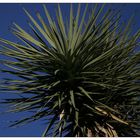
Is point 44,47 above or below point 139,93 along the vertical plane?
above

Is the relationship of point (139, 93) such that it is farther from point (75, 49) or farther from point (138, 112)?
point (75, 49)

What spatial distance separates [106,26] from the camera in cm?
578

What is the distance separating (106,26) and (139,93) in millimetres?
942

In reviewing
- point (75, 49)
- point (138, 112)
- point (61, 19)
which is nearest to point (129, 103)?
point (138, 112)

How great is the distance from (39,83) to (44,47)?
0.49m

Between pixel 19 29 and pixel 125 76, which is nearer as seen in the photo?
pixel 125 76

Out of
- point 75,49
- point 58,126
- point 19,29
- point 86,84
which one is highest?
point 19,29

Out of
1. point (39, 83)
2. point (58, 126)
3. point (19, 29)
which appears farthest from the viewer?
point (19, 29)

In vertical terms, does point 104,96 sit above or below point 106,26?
below

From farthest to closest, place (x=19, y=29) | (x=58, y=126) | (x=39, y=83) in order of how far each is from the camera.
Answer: (x=19, y=29), (x=39, y=83), (x=58, y=126)

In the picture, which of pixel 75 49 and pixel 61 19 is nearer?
pixel 75 49

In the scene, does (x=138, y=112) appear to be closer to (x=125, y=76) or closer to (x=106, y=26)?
(x=125, y=76)

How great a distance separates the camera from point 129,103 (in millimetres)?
5660

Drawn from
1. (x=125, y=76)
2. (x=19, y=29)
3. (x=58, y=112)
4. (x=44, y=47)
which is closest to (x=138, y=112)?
(x=125, y=76)
